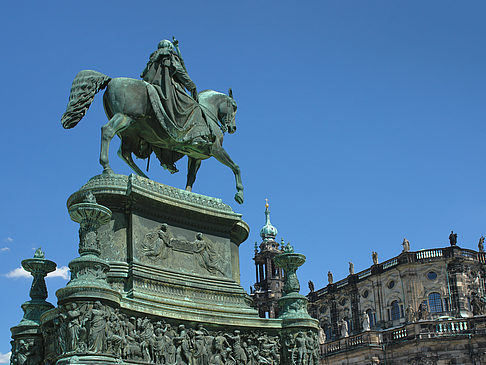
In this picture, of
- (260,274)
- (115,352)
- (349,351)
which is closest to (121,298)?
(115,352)

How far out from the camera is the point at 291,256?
52.3 feet

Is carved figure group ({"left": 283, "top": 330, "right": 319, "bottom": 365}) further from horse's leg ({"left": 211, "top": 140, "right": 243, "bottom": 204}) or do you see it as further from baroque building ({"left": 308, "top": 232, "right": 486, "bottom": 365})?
baroque building ({"left": 308, "top": 232, "right": 486, "bottom": 365})

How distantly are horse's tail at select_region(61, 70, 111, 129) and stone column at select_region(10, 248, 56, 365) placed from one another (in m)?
3.16

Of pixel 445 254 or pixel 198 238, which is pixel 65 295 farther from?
pixel 445 254

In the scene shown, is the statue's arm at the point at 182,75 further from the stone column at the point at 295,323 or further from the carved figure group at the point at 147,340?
the carved figure group at the point at 147,340

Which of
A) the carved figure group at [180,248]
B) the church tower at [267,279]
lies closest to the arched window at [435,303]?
the church tower at [267,279]

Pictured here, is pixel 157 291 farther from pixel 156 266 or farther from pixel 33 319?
pixel 33 319

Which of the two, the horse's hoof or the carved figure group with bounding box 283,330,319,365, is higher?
the horse's hoof

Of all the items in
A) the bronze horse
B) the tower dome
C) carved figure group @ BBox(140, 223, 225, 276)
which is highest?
the tower dome

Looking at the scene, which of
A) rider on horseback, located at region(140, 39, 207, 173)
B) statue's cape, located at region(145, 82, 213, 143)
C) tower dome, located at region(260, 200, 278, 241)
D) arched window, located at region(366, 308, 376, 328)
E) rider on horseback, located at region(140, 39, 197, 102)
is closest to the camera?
statue's cape, located at region(145, 82, 213, 143)

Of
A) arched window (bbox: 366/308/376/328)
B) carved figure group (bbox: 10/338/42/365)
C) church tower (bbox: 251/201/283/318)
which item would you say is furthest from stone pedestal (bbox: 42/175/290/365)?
church tower (bbox: 251/201/283/318)

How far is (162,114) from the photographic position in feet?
50.9

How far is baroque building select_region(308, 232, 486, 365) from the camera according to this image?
5128 centimetres

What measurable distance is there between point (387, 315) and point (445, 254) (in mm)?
8690
